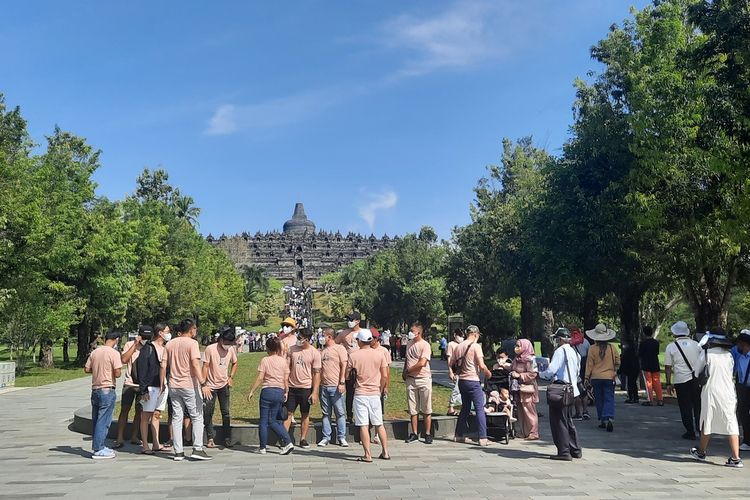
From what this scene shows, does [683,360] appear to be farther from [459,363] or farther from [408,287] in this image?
[408,287]

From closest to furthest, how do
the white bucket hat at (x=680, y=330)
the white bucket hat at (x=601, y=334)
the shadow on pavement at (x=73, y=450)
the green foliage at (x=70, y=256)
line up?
the shadow on pavement at (x=73, y=450) → the white bucket hat at (x=680, y=330) → the white bucket hat at (x=601, y=334) → the green foliage at (x=70, y=256)

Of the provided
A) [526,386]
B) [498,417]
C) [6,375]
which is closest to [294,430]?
[498,417]

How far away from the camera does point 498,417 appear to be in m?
10.5

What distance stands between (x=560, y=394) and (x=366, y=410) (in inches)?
104

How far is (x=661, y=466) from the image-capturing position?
8.51 m

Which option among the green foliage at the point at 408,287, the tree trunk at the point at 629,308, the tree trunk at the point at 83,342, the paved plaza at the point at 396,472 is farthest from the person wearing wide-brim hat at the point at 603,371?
the green foliage at the point at 408,287

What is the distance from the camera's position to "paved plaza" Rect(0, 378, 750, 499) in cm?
711

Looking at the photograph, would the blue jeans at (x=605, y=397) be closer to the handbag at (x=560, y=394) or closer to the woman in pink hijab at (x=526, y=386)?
the woman in pink hijab at (x=526, y=386)

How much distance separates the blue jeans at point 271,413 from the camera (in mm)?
9227

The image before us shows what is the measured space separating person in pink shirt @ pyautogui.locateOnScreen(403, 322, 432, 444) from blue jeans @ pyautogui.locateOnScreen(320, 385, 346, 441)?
109cm

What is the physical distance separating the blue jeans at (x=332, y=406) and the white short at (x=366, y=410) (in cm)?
102

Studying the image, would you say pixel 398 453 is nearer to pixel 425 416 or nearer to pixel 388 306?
pixel 425 416

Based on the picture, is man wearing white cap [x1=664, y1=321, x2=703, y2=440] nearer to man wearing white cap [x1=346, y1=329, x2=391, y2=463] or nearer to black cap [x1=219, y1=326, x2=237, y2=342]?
man wearing white cap [x1=346, y1=329, x2=391, y2=463]

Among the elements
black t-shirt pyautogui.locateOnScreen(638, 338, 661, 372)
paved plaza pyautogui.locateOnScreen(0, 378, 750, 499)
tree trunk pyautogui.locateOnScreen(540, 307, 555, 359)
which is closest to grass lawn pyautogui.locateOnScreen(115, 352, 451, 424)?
paved plaza pyautogui.locateOnScreen(0, 378, 750, 499)
